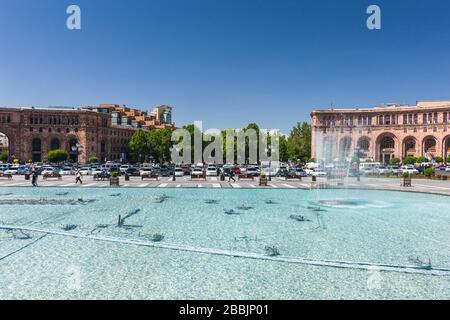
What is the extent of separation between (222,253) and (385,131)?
371 ft

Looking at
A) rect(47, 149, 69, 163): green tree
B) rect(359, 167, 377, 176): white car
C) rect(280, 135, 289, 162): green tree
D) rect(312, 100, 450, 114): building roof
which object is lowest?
rect(359, 167, 377, 176): white car

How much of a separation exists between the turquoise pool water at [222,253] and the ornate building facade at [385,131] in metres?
87.2

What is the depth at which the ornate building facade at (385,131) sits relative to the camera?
103938 mm

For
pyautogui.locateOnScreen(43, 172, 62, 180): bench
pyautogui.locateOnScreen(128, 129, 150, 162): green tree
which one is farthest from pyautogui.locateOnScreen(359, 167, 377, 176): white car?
pyautogui.locateOnScreen(128, 129, 150, 162): green tree

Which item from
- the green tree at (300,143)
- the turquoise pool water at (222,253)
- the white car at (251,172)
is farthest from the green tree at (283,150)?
the turquoise pool water at (222,253)

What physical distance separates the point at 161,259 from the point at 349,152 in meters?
113

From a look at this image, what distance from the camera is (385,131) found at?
11250cm

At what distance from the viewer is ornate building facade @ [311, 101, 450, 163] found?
104m

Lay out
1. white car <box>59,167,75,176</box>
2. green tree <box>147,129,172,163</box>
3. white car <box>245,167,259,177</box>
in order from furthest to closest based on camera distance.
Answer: green tree <box>147,129,172,163</box>
white car <box>59,167,75,176</box>
white car <box>245,167,259,177</box>

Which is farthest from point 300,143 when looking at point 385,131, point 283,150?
point 385,131

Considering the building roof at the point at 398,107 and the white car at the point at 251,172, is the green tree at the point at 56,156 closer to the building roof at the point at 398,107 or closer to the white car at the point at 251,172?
the white car at the point at 251,172

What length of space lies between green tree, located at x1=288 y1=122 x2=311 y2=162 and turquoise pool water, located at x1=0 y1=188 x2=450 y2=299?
82.2 m

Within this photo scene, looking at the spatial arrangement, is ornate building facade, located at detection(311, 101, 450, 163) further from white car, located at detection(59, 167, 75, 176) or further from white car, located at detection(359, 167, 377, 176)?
white car, located at detection(59, 167, 75, 176)

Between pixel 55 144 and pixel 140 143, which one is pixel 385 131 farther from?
pixel 55 144
